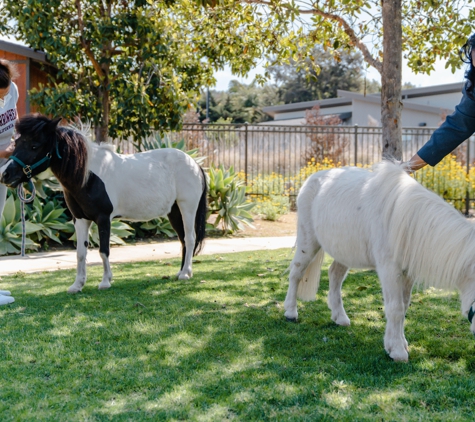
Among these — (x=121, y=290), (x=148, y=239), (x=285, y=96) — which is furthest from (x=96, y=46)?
(x=285, y=96)

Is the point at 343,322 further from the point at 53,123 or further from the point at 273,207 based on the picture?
the point at 273,207

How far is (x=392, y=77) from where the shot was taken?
21.7 feet

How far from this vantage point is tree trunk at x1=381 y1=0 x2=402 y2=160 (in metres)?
6.52

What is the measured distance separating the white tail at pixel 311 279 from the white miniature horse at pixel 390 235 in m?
0.11

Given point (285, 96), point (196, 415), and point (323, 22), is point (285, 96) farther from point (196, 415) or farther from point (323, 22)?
point (196, 415)

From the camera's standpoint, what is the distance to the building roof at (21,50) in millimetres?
11539

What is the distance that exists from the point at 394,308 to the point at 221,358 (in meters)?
1.22

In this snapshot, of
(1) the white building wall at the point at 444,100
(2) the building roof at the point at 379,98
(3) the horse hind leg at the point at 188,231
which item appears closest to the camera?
(3) the horse hind leg at the point at 188,231

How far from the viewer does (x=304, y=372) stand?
3.48 m

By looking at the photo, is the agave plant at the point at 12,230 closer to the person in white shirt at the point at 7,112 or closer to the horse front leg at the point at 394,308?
the person in white shirt at the point at 7,112

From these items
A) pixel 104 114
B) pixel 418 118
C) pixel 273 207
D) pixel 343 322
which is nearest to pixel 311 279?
pixel 343 322

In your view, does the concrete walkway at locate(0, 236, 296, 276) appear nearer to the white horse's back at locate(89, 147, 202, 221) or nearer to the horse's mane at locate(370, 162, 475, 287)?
the white horse's back at locate(89, 147, 202, 221)

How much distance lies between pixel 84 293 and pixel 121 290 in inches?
15.5

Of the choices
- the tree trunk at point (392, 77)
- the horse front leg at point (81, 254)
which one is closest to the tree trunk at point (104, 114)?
the horse front leg at point (81, 254)
